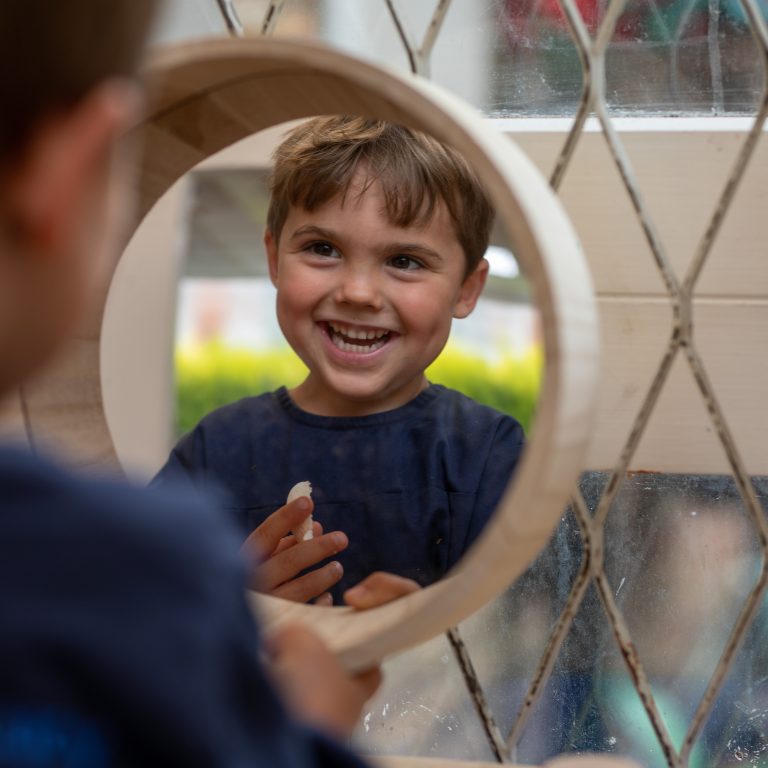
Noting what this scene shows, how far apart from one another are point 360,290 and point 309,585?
22cm

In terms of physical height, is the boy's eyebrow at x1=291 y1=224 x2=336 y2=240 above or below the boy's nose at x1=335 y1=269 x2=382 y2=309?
above

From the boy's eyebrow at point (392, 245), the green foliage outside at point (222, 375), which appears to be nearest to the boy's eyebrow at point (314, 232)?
the boy's eyebrow at point (392, 245)

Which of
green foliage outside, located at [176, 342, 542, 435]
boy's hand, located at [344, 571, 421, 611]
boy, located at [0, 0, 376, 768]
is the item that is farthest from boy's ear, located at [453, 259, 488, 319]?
green foliage outside, located at [176, 342, 542, 435]

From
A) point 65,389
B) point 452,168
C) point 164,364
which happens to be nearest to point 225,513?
point 65,389

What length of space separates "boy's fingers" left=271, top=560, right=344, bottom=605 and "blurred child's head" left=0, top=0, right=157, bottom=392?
43 cm

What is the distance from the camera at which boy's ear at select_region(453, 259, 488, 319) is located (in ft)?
2.80

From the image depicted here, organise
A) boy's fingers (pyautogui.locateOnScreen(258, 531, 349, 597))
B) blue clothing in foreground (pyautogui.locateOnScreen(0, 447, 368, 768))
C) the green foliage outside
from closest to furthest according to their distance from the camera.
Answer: blue clothing in foreground (pyautogui.locateOnScreen(0, 447, 368, 768)), boy's fingers (pyautogui.locateOnScreen(258, 531, 349, 597)), the green foliage outside

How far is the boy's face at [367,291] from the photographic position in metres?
0.81

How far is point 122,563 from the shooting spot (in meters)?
0.29

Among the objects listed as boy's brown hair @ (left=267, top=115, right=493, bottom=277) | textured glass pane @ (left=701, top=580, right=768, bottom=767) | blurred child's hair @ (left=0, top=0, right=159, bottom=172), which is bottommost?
textured glass pane @ (left=701, top=580, right=768, bottom=767)

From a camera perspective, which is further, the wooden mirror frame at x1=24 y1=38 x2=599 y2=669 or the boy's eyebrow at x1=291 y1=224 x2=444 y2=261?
the boy's eyebrow at x1=291 y1=224 x2=444 y2=261

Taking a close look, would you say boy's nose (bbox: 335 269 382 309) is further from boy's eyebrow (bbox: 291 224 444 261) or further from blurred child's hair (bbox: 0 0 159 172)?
blurred child's hair (bbox: 0 0 159 172)

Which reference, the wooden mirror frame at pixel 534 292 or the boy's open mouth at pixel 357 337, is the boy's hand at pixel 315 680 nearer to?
the wooden mirror frame at pixel 534 292

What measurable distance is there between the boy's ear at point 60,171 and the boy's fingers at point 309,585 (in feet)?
1.46
